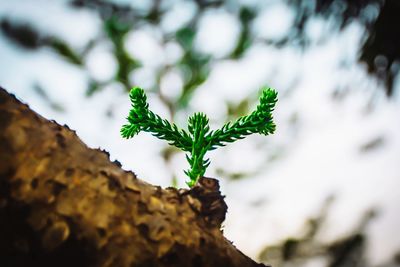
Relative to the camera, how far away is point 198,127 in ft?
3.96

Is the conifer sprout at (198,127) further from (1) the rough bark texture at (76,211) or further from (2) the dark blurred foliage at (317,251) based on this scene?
(2) the dark blurred foliage at (317,251)

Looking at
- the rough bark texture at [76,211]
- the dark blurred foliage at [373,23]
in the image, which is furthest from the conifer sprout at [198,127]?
the dark blurred foliage at [373,23]

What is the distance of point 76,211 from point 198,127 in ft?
2.18

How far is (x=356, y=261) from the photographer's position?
5.42 meters

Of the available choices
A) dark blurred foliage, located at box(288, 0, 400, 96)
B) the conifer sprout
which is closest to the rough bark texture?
the conifer sprout

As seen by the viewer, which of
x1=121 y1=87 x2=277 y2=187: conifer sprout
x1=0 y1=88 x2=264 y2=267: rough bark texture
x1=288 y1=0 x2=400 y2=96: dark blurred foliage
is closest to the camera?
x1=0 y1=88 x2=264 y2=267: rough bark texture

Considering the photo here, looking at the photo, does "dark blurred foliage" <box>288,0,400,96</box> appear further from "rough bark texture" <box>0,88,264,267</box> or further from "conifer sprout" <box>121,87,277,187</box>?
"rough bark texture" <box>0,88,264,267</box>

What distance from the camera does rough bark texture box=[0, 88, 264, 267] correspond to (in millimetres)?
579

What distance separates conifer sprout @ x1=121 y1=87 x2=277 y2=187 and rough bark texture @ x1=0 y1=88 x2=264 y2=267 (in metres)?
0.45

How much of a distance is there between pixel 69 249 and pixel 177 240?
21 cm

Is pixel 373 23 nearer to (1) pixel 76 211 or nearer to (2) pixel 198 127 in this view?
(2) pixel 198 127

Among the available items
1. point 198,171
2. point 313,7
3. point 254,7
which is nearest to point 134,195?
point 198,171

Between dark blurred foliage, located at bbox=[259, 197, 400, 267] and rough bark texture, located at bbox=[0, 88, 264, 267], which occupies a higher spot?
dark blurred foliage, located at bbox=[259, 197, 400, 267]

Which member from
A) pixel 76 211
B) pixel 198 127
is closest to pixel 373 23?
pixel 198 127
